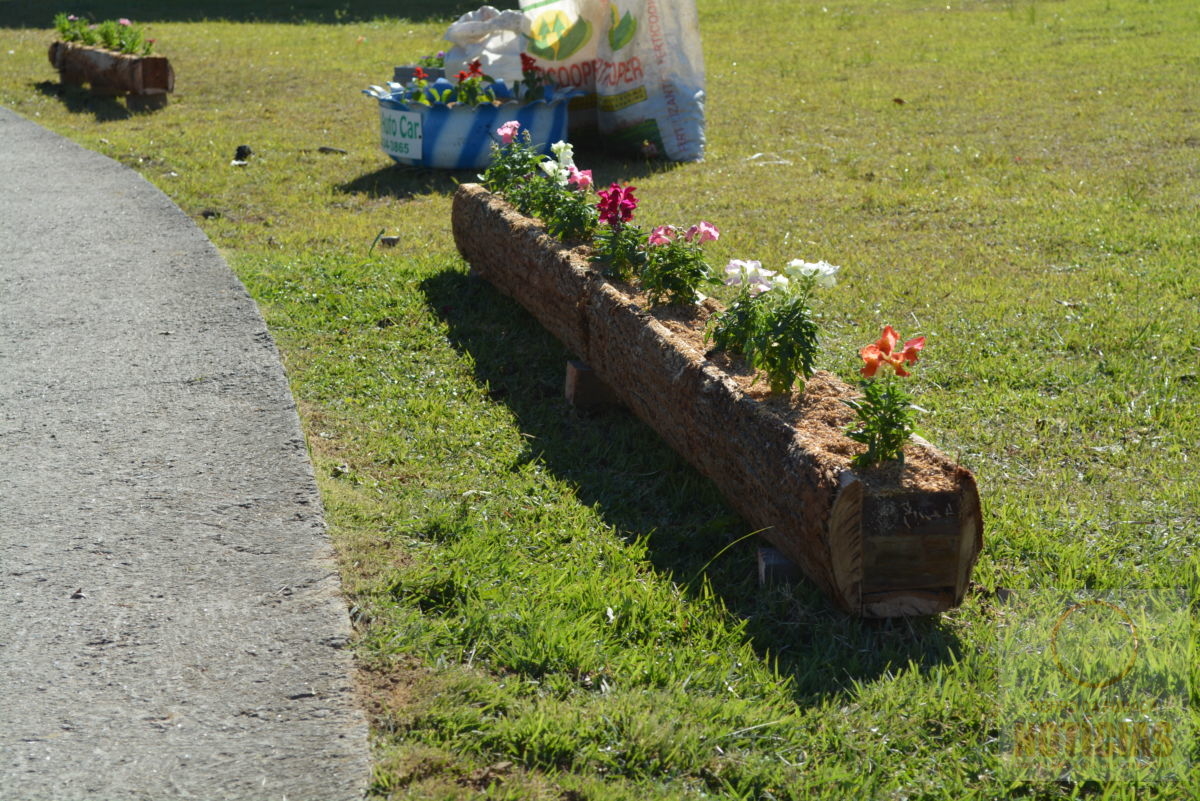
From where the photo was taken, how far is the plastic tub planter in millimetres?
8961

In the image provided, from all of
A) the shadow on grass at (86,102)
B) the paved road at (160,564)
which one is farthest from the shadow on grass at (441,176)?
the shadow on grass at (86,102)

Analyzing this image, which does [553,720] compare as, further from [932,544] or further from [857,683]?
[932,544]

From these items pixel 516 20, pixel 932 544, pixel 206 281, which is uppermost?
pixel 516 20

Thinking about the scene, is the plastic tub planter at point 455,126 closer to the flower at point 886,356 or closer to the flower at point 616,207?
the flower at point 616,207

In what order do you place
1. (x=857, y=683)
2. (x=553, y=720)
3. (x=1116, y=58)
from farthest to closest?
(x=1116, y=58)
(x=857, y=683)
(x=553, y=720)

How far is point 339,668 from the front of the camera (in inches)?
123

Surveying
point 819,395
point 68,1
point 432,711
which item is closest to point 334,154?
point 819,395

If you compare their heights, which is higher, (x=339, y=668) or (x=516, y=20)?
(x=516, y=20)

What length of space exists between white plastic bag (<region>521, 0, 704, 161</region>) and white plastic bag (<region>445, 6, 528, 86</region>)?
0.17 m

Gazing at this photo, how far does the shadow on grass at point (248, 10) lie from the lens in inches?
752

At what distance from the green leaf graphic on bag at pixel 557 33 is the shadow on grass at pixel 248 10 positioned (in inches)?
391

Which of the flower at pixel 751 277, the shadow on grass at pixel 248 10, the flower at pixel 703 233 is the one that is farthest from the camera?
the shadow on grass at pixel 248 10

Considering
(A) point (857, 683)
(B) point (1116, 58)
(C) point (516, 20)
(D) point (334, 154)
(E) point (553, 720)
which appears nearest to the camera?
(E) point (553, 720)

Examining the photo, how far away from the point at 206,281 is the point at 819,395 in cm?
401
